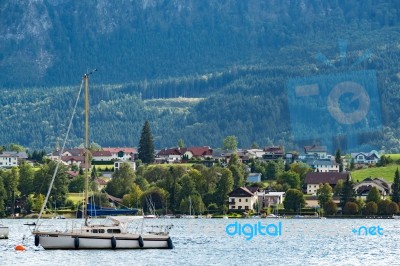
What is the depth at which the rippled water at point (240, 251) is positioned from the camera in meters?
100

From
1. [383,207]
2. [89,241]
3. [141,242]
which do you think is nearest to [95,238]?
[89,241]

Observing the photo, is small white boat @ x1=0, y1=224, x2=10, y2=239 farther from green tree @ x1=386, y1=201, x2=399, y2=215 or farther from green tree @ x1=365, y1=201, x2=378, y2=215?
green tree @ x1=386, y1=201, x2=399, y2=215

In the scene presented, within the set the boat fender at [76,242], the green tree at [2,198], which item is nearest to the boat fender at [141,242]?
the boat fender at [76,242]

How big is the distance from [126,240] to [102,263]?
36.1 ft

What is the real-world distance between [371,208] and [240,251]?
8373 cm

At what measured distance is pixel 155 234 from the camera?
11150 centimetres

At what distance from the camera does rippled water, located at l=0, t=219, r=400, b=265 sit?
100 m

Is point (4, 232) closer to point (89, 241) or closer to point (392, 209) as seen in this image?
point (89, 241)

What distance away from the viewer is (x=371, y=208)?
636 ft

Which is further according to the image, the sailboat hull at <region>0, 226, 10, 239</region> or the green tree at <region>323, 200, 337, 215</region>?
the green tree at <region>323, 200, 337, 215</region>

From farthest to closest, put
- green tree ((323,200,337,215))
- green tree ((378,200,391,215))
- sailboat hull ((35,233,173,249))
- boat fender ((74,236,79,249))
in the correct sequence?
green tree ((323,200,337,215)) < green tree ((378,200,391,215)) < sailboat hull ((35,233,173,249)) < boat fender ((74,236,79,249))

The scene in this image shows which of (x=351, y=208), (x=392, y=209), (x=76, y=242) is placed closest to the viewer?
(x=76, y=242)

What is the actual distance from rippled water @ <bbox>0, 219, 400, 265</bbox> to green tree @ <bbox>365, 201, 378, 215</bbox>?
135 feet

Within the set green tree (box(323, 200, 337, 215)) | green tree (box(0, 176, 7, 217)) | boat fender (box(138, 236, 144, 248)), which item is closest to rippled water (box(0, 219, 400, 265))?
boat fender (box(138, 236, 144, 248))
